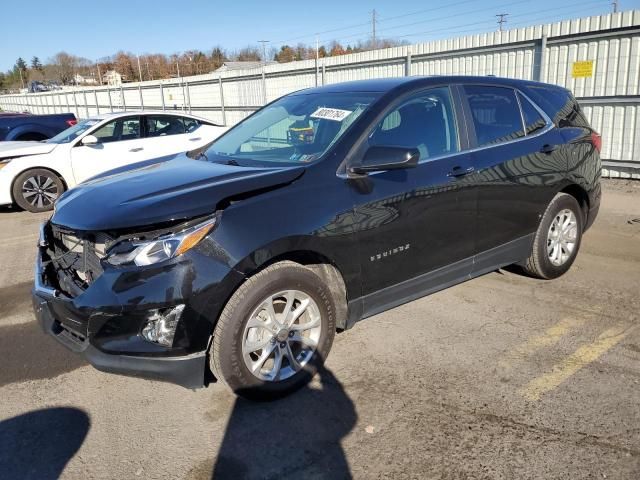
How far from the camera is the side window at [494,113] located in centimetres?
407

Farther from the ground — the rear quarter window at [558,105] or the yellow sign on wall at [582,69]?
the yellow sign on wall at [582,69]

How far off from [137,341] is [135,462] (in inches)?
23.6

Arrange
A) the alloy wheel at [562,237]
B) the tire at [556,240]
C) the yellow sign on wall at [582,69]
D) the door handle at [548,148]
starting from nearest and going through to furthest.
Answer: the door handle at [548,148], the tire at [556,240], the alloy wheel at [562,237], the yellow sign on wall at [582,69]

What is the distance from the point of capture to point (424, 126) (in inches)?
149

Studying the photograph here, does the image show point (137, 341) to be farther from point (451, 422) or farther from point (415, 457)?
point (451, 422)

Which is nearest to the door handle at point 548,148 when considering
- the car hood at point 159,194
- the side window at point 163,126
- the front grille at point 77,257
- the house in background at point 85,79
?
the car hood at point 159,194

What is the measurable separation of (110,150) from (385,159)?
7303 millimetres

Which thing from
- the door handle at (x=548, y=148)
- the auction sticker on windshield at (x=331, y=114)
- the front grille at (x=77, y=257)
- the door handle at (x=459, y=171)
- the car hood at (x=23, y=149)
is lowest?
the front grille at (x=77, y=257)

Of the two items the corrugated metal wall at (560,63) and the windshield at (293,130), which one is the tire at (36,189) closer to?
the windshield at (293,130)

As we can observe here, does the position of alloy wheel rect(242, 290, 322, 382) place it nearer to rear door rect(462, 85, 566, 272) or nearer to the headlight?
the headlight

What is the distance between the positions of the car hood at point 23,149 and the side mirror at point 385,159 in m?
7.51

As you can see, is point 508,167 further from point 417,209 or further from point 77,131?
point 77,131

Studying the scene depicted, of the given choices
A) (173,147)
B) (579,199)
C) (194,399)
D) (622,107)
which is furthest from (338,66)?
(194,399)

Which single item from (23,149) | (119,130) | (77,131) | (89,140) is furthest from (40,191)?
Result: (119,130)
